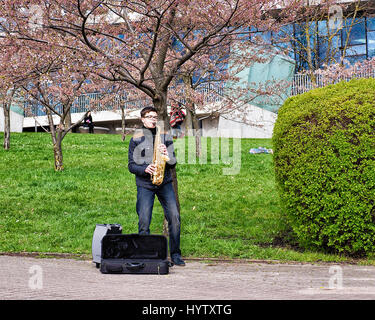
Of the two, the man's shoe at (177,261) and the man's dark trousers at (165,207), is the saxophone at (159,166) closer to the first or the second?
the man's dark trousers at (165,207)

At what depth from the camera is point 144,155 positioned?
7.24 meters

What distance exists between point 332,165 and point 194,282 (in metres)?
2.60

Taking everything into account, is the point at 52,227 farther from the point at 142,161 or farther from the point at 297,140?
the point at 297,140

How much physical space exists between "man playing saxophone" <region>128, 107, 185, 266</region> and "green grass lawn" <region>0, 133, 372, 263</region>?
1208 millimetres

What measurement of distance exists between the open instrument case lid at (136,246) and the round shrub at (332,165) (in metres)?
2.06

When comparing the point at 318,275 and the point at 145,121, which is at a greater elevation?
the point at 145,121

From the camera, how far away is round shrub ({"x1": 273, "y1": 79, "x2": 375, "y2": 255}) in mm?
7199

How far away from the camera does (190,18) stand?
8562mm

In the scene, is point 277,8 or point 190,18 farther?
point 277,8

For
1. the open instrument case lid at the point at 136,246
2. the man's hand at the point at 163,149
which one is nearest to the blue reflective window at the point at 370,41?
the man's hand at the point at 163,149

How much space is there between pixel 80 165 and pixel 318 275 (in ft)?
38.2

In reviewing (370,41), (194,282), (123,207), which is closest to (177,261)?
(194,282)

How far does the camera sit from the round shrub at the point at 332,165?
7199 mm

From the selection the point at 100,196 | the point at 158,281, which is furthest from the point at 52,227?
the point at 158,281
